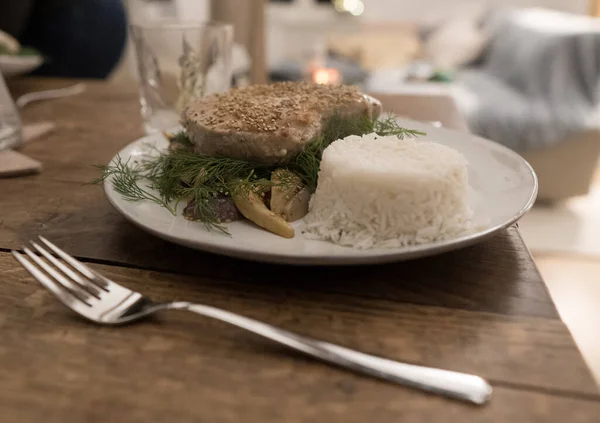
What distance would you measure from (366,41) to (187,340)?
4264 mm

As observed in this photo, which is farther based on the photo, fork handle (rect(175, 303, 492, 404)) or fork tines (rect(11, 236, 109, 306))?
fork tines (rect(11, 236, 109, 306))

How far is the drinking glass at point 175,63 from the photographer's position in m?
1.02

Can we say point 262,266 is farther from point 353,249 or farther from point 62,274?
point 62,274

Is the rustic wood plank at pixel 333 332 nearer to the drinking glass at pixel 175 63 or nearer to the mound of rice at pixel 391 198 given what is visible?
the mound of rice at pixel 391 198

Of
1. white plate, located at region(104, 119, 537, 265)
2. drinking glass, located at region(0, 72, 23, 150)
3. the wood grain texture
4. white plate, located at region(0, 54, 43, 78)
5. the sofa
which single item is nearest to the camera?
the wood grain texture

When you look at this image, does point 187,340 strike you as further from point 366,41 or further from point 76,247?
point 366,41

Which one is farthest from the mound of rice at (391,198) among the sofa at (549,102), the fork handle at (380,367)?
the sofa at (549,102)

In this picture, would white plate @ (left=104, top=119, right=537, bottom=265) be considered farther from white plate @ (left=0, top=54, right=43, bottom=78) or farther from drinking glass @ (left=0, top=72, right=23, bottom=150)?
white plate @ (left=0, top=54, right=43, bottom=78)

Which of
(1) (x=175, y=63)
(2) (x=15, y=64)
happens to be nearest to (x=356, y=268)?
(1) (x=175, y=63)

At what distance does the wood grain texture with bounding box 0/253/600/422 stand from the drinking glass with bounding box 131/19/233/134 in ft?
1.94

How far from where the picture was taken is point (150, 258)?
0.58 meters

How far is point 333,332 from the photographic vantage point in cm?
46

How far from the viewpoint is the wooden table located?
0.38 m

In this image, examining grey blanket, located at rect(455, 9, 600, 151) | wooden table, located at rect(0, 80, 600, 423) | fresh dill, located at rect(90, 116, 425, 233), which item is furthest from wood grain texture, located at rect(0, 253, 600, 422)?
grey blanket, located at rect(455, 9, 600, 151)
